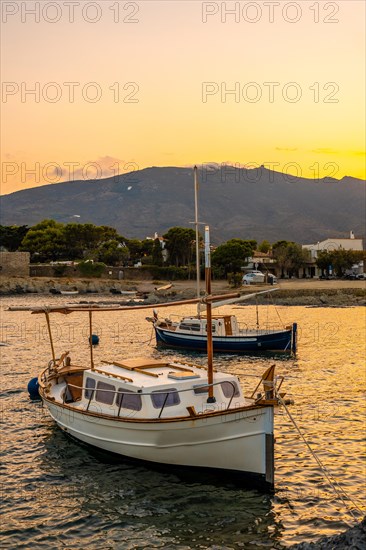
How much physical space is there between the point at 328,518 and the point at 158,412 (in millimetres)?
5525

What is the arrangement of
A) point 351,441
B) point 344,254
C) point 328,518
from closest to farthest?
1. point 328,518
2. point 351,441
3. point 344,254

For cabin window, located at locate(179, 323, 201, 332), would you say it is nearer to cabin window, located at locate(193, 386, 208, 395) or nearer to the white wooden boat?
the white wooden boat

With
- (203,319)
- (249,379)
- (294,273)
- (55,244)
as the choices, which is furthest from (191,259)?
(249,379)

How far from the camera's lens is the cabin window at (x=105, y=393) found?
19.8 m

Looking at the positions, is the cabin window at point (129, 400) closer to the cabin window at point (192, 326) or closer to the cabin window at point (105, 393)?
the cabin window at point (105, 393)

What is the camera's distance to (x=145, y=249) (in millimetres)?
165750

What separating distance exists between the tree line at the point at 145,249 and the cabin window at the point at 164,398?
357 ft

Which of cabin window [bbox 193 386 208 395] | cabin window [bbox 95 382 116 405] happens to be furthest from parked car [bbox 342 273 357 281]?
cabin window [bbox 193 386 208 395]

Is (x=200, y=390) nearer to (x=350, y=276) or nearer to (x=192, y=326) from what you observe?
(x=192, y=326)

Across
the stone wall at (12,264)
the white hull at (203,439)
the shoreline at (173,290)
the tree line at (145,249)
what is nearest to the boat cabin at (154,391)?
the white hull at (203,439)

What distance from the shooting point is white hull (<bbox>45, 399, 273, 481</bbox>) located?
1670 cm

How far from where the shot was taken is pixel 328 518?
16016 mm

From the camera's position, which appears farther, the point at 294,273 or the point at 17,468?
the point at 294,273

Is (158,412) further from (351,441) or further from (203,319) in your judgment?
(203,319)
